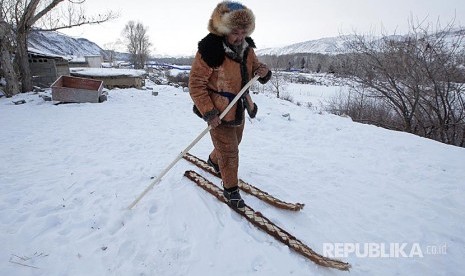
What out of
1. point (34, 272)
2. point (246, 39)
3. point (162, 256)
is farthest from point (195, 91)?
point (34, 272)

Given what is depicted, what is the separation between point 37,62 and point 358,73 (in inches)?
667

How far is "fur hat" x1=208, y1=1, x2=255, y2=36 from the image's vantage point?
2.34 meters

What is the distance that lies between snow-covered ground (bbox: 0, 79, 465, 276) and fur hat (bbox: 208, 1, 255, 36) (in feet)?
5.80

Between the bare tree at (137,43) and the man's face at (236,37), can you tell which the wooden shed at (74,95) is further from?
the bare tree at (137,43)

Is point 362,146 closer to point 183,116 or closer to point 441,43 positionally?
point 183,116

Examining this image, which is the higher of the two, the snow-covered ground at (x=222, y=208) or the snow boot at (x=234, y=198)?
the snow boot at (x=234, y=198)

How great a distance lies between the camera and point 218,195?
9.75ft

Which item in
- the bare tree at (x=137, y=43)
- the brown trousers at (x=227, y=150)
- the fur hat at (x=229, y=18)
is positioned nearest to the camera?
the fur hat at (x=229, y=18)

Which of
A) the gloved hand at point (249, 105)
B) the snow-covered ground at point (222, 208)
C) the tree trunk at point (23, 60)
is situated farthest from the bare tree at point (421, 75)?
the tree trunk at point (23, 60)

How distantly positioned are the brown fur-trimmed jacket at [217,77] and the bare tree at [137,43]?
210ft

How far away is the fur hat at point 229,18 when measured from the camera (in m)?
2.34

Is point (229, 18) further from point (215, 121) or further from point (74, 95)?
point (74, 95)

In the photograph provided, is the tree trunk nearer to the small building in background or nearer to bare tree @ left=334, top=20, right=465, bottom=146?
the small building in background

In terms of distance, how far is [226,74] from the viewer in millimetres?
2549
